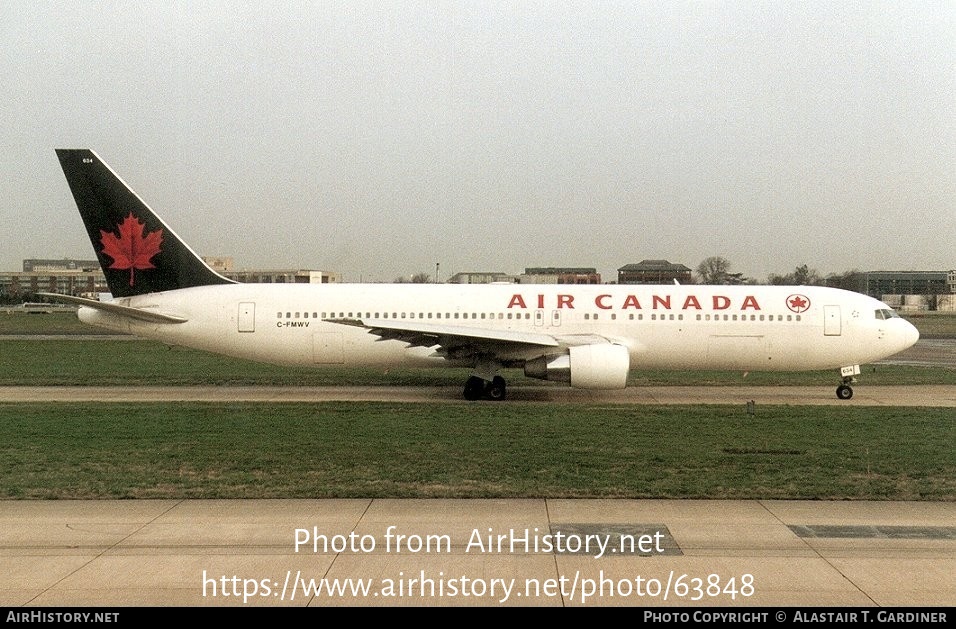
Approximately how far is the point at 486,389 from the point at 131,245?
32.8 feet

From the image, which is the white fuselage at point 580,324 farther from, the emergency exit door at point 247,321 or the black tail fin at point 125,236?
the black tail fin at point 125,236

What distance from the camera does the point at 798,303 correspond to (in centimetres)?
2125

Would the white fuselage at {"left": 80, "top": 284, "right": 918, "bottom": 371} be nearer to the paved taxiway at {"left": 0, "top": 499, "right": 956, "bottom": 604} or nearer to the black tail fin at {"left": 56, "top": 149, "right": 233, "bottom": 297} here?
the black tail fin at {"left": 56, "top": 149, "right": 233, "bottom": 297}

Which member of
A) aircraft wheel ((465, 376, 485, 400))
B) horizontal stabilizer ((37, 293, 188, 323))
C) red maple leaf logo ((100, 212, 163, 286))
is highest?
red maple leaf logo ((100, 212, 163, 286))

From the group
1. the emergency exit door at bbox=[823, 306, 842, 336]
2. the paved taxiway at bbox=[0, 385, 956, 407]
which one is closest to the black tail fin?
the paved taxiway at bbox=[0, 385, 956, 407]

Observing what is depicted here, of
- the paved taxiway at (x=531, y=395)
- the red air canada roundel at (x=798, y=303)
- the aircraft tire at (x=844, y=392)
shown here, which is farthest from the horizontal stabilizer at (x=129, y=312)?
the aircraft tire at (x=844, y=392)

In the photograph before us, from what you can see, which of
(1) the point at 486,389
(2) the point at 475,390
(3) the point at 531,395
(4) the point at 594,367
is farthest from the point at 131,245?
(4) the point at 594,367

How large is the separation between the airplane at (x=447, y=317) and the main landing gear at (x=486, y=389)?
0.37 m

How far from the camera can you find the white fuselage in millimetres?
21031

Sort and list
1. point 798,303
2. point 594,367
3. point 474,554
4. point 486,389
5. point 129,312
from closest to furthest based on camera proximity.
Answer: point 474,554 → point 594,367 → point 486,389 → point 129,312 → point 798,303

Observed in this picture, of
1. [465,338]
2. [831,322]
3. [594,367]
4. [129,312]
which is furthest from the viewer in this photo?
[831,322]

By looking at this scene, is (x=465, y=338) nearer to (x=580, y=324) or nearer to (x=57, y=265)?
(x=580, y=324)

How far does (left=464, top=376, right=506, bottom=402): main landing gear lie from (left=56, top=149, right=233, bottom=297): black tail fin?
7.88m

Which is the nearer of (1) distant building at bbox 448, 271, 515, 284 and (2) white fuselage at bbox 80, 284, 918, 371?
(2) white fuselage at bbox 80, 284, 918, 371
